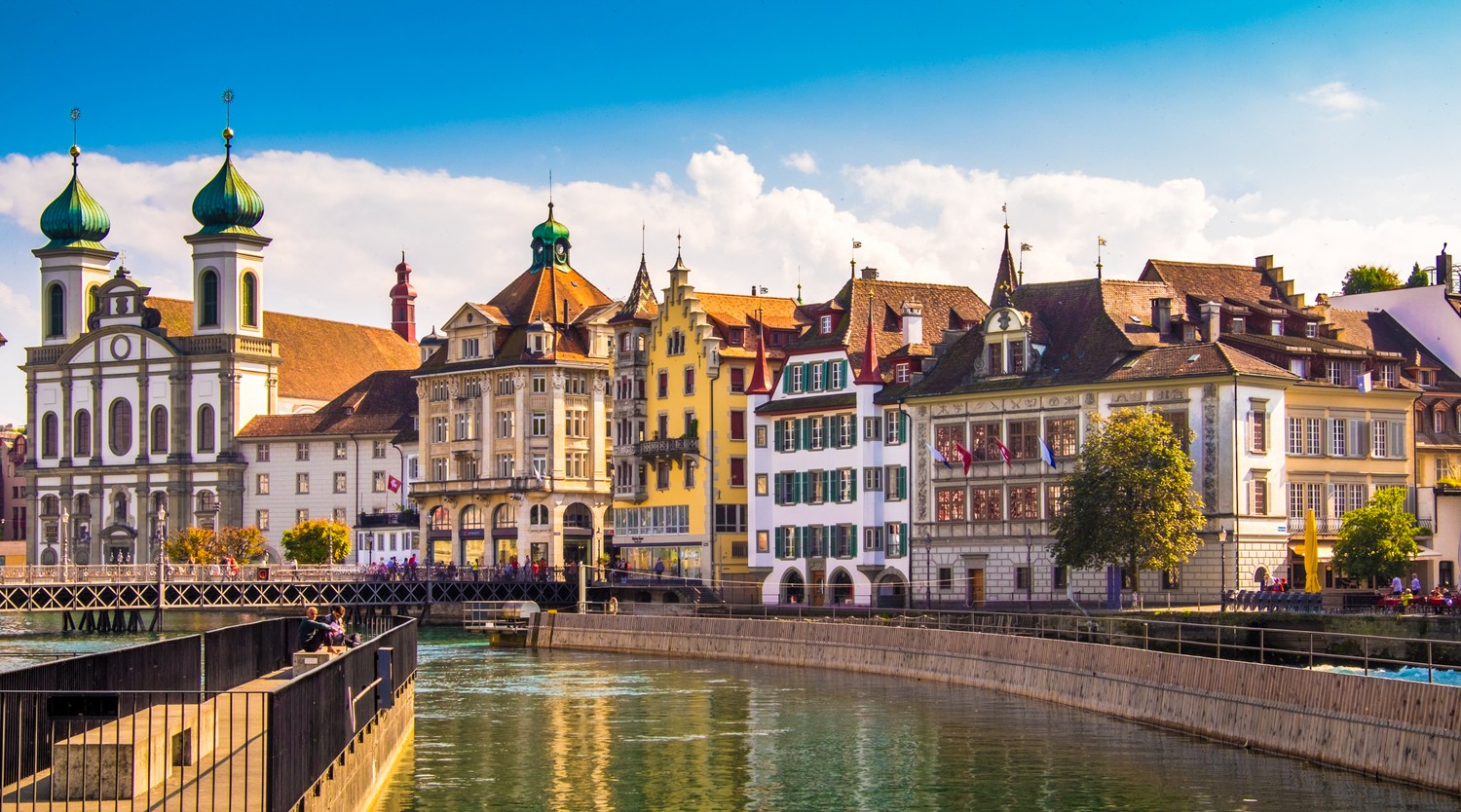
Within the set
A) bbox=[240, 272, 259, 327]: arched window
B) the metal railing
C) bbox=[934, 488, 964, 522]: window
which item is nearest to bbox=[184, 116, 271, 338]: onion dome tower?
bbox=[240, 272, 259, 327]: arched window

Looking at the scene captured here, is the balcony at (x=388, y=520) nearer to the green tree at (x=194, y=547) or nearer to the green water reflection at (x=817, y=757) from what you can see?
the green tree at (x=194, y=547)

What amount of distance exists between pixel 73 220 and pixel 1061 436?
104 meters

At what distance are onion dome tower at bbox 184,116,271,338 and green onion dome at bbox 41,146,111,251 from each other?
11886 millimetres

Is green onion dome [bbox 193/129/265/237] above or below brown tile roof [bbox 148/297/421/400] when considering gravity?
above

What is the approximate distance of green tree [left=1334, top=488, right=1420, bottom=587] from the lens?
2987 inches

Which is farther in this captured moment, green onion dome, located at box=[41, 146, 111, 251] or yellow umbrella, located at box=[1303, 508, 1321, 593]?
green onion dome, located at box=[41, 146, 111, 251]

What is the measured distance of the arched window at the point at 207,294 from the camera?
157m

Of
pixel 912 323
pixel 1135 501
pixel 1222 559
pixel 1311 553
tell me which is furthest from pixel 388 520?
pixel 1311 553

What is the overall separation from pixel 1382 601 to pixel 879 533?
27.7 meters

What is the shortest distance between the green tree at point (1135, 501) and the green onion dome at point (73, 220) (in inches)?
4275

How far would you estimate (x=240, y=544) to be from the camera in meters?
145

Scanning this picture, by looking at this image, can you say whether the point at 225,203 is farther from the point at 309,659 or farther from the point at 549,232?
the point at 309,659

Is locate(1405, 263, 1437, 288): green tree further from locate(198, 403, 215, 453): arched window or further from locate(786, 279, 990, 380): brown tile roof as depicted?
locate(198, 403, 215, 453): arched window

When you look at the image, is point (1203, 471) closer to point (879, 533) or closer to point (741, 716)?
point (879, 533)
